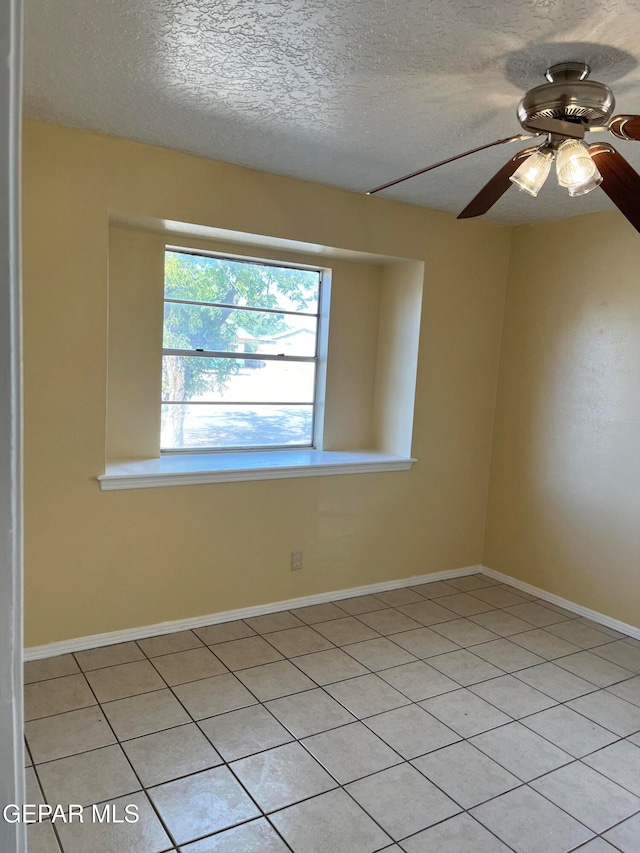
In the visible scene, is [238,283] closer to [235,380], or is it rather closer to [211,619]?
[235,380]

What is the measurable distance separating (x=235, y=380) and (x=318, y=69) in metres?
2.05

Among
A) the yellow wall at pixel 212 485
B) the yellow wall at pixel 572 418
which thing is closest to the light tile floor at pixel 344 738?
the yellow wall at pixel 212 485

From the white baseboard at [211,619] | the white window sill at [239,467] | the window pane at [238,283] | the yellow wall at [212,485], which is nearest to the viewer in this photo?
the yellow wall at [212,485]

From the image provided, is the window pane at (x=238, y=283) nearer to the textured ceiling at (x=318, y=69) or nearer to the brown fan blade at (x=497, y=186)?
the textured ceiling at (x=318, y=69)

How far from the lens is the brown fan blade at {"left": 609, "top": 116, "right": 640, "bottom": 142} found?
1663mm

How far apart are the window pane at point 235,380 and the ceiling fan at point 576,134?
7.23 ft

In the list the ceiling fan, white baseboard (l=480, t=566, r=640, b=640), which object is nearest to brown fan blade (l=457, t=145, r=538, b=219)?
the ceiling fan

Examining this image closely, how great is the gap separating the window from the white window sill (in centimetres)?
15

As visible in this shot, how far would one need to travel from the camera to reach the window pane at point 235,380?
11.9ft

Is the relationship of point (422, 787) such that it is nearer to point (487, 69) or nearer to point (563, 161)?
point (563, 161)

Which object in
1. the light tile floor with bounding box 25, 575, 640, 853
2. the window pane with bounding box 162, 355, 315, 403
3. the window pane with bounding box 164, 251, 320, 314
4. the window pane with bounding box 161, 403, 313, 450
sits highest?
the window pane with bounding box 164, 251, 320, 314

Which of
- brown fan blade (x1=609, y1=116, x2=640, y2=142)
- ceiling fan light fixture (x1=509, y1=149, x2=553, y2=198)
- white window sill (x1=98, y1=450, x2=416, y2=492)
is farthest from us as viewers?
white window sill (x1=98, y1=450, x2=416, y2=492)

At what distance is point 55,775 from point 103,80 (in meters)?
2.47

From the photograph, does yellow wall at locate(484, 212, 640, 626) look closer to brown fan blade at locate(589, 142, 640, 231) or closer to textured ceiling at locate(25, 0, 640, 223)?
textured ceiling at locate(25, 0, 640, 223)
